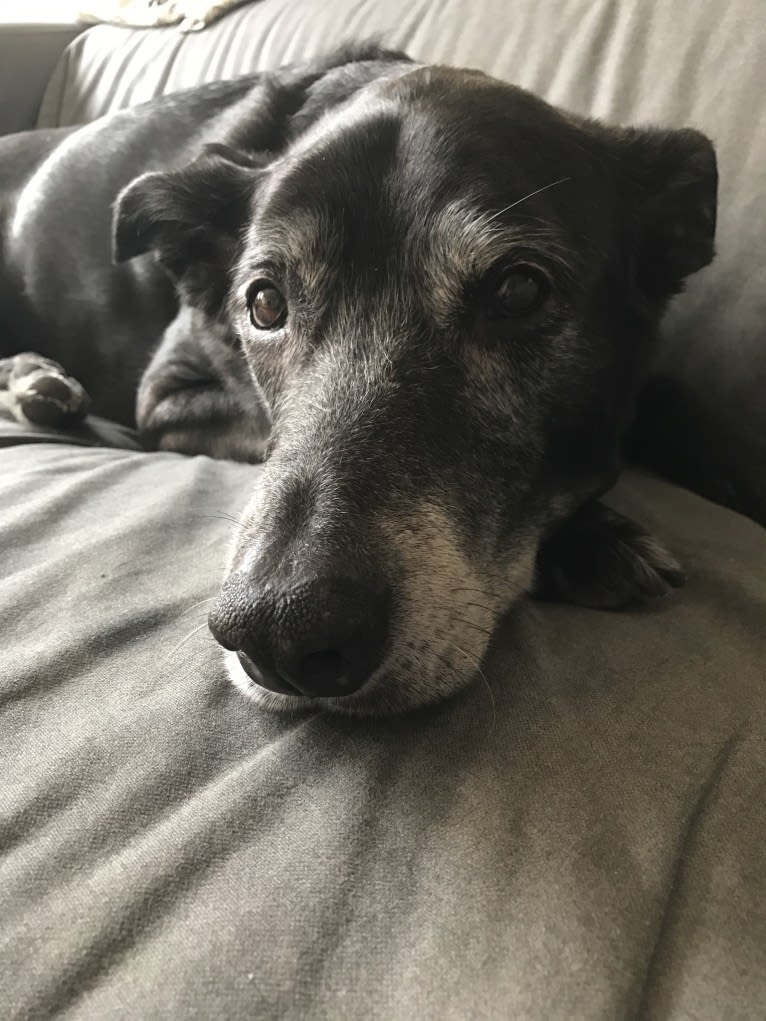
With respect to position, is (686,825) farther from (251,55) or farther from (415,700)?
(251,55)

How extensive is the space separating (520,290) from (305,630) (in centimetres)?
66

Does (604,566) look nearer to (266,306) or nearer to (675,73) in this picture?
(266,306)

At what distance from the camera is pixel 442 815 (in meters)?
0.80

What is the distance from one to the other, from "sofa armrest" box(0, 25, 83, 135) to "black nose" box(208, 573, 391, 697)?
3271 millimetres

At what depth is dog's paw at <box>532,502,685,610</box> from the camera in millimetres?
1224

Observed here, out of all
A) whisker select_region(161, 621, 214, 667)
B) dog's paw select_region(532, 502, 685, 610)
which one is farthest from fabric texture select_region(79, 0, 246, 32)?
whisker select_region(161, 621, 214, 667)

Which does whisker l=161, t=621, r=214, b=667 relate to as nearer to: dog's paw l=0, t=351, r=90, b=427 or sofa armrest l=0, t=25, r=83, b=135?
dog's paw l=0, t=351, r=90, b=427

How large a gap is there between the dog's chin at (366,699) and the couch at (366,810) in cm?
1

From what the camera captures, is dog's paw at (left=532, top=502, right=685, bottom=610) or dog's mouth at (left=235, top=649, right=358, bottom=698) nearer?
dog's mouth at (left=235, top=649, right=358, bottom=698)

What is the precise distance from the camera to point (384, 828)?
0.78 m

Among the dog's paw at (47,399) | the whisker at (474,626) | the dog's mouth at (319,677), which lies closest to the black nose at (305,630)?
the dog's mouth at (319,677)

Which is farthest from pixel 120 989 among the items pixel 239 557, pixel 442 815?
pixel 239 557

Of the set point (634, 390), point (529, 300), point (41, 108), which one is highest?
point (529, 300)

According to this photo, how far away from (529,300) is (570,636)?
1.66ft
